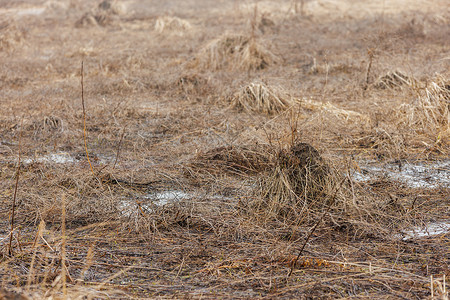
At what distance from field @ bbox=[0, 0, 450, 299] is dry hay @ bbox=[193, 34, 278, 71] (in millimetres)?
42

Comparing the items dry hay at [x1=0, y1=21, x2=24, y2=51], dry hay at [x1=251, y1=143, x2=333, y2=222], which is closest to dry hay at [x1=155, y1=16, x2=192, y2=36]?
dry hay at [x1=0, y1=21, x2=24, y2=51]

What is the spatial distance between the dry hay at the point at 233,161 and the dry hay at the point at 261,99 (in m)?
1.92

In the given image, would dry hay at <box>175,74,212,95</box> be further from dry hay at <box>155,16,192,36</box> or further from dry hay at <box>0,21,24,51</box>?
dry hay at <box>0,21,24,51</box>

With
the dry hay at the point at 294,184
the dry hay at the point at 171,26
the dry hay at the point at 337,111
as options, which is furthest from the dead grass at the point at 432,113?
the dry hay at the point at 171,26

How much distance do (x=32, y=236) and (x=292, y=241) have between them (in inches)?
73.3

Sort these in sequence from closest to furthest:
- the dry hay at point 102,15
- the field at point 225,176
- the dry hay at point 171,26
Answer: the field at point 225,176 < the dry hay at point 171,26 < the dry hay at point 102,15

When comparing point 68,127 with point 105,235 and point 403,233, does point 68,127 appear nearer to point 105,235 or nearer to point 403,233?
point 105,235

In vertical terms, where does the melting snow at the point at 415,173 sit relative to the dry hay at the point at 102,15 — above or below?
above

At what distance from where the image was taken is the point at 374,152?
5355 mm

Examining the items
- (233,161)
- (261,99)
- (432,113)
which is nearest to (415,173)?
(432,113)

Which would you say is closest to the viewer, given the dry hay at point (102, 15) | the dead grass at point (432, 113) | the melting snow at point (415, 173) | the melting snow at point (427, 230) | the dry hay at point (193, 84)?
the melting snow at point (427, 230)

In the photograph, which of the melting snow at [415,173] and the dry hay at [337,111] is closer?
the melting snow at [415,173]

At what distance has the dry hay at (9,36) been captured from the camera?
12.1m

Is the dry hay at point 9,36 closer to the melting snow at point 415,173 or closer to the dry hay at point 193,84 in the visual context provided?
the dry hay at point 193,84
